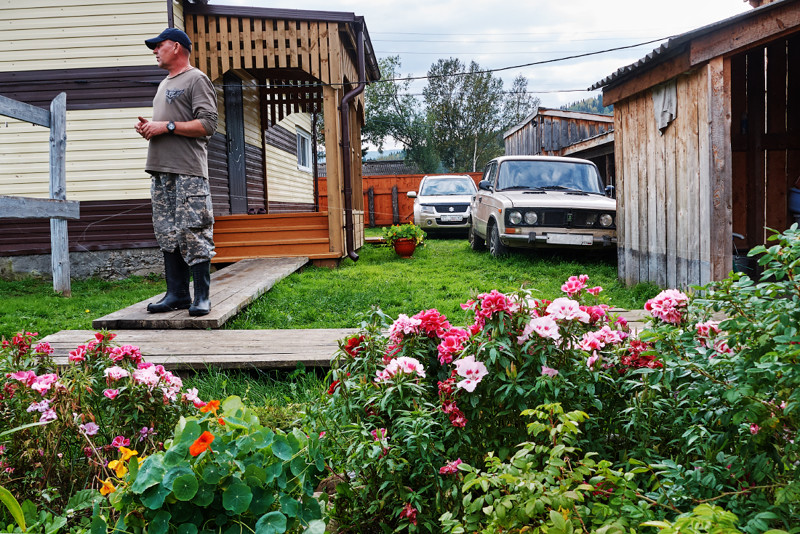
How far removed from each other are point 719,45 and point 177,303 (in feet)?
16.5

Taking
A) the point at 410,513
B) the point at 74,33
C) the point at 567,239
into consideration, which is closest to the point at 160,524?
the point at 410,513

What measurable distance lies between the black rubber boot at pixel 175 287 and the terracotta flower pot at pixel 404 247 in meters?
5.97

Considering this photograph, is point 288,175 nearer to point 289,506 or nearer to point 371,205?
point 371,205

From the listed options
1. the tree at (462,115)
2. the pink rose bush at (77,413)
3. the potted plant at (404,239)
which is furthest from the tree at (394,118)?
the pink rose bush at (77,413)

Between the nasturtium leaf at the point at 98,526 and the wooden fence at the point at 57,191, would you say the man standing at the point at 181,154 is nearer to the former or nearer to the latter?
the wooden fence at the point at 57,191

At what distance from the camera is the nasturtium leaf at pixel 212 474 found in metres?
1.55

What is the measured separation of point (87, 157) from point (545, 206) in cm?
665

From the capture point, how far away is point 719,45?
534cm

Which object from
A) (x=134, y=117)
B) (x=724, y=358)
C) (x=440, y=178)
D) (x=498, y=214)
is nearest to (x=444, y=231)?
(x=440, y=178)

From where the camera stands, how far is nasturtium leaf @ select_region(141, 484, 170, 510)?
152 centimetres

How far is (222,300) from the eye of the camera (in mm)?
5453

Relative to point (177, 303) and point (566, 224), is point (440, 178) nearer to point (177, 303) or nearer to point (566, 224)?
point (566, 224)

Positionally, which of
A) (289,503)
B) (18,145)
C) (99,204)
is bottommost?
(289,503)

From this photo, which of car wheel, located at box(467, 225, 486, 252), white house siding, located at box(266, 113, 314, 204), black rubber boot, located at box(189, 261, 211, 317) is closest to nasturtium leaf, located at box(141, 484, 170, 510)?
black rubber boot, located at box(189, 261, 211, 317)
